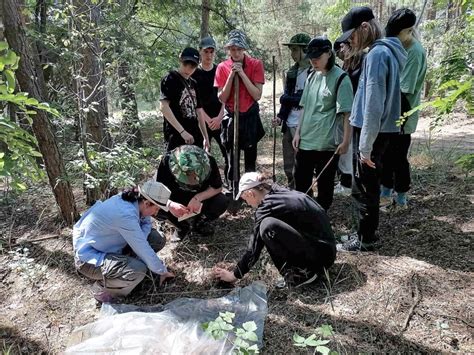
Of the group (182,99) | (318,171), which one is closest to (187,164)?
(182,99)

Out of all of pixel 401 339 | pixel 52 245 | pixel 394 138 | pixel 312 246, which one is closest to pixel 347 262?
pixel 312 246

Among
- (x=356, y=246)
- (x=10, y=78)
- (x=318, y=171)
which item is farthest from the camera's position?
(x=318, y=171)

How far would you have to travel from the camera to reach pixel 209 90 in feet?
14.5

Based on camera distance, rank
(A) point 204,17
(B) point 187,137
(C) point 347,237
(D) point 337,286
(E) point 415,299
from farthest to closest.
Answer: (A) point 204,17, (B) point 187,137, (C) point 347,237, (D) point 337,286, (E) point 415,299

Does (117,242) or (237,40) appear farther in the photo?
(237,40)

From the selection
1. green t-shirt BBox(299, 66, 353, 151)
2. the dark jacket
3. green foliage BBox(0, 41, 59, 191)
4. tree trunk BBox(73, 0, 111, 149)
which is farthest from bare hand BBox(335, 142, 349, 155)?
tree trunk BBox(73, 0, 111, 149)

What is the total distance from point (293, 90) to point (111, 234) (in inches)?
96.1

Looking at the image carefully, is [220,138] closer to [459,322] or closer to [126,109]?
[126,109]

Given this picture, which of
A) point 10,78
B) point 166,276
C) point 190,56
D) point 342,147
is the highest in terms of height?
point 190,56

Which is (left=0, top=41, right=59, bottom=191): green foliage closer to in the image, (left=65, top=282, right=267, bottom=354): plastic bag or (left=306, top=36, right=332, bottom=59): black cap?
(left=65, top=282, right=267, bottom=354): plastic bag

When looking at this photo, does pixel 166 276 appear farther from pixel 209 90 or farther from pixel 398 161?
pixel 398 161

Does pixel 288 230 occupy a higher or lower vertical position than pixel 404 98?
lower

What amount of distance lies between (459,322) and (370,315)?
520 millimetres

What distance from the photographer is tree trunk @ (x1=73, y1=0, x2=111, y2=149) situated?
149 inches
